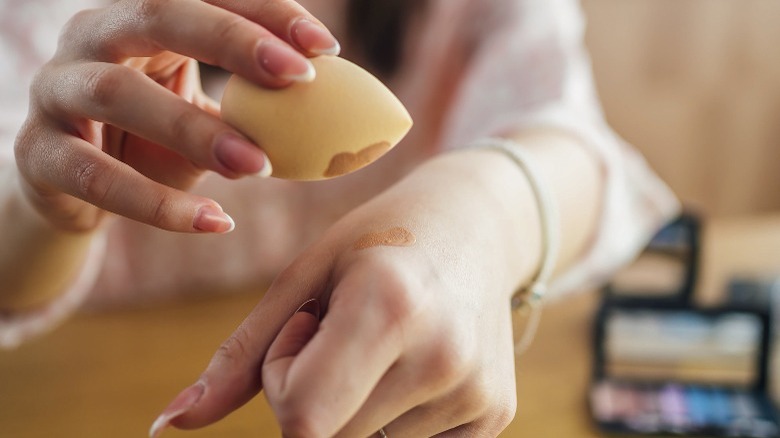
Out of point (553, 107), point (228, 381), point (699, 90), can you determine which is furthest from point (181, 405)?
point (699, 90)

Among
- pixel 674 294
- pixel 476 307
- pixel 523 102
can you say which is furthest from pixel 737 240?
pixel 476 307

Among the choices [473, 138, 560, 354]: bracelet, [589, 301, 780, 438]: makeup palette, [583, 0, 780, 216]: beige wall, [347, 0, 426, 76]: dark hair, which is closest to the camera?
[473, 138, 560, 354]: bracelet

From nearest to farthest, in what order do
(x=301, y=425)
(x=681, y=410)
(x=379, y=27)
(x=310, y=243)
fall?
1. (x=301, y=425)
2. (x=310, y=243)
3. (x=681, y=410)
4. (x=379, y=27)

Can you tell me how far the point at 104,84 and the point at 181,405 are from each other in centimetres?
9

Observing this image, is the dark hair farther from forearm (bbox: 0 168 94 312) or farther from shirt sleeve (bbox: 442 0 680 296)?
forearm (bbox: 0 168 94 312)

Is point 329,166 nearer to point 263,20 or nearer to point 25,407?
point 263,20

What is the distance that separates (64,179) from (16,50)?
30 centimetres

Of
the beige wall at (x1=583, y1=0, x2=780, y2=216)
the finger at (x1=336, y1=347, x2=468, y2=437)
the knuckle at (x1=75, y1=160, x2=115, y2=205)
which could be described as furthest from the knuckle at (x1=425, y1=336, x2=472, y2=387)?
the beige wall at (x1=583, y1=0, x2=780, y2=216)

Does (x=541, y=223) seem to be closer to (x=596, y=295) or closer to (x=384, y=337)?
(x=384, y=337)

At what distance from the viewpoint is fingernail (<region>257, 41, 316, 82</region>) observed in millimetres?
181

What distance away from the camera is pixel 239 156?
183 mm

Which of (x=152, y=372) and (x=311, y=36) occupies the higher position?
(x=311, y=36)

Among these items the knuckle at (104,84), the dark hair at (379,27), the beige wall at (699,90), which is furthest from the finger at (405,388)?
the beige wall at (699,90)

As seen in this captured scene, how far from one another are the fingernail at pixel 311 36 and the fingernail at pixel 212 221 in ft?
0.16
